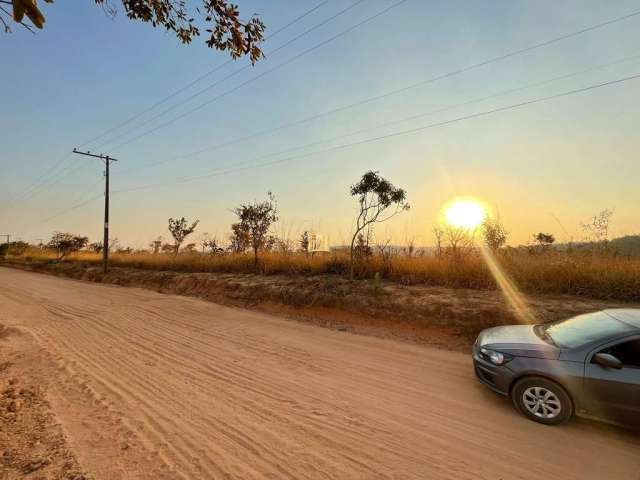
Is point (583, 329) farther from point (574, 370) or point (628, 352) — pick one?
point (574, 370)

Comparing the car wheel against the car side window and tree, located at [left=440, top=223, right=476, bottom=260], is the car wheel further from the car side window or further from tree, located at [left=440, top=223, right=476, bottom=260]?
tree, located at [left=440, top=223, right=476, bottom=260]

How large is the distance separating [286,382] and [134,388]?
203 cm

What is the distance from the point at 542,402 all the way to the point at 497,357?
65 cm

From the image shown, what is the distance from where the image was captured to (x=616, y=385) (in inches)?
134

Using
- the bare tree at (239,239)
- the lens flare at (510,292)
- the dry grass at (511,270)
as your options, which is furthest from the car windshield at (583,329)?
the bare tree at (239,239)

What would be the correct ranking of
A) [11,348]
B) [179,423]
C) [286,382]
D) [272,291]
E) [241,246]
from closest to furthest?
1. [179,423]
2. [286,382]
3. [11,348]
4. [272,291]
5. [241,246]

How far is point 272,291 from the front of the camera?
10820mm

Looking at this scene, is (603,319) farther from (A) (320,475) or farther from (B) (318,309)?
(B) (318,309)

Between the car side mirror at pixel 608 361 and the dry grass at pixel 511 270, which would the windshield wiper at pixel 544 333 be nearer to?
the car side mirror at pixel 608 361

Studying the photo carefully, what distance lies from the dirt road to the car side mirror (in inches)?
31.4

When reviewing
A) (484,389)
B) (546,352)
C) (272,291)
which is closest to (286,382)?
(484,389)

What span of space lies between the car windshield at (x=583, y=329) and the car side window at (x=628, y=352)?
179 millimetres

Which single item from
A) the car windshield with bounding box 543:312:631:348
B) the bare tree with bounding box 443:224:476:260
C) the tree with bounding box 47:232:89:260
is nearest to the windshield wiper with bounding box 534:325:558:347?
the car windshield with bounding box 543:312:631:348

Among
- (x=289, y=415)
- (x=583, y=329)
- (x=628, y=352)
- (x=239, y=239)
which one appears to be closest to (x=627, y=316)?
(x=583, y=329)
